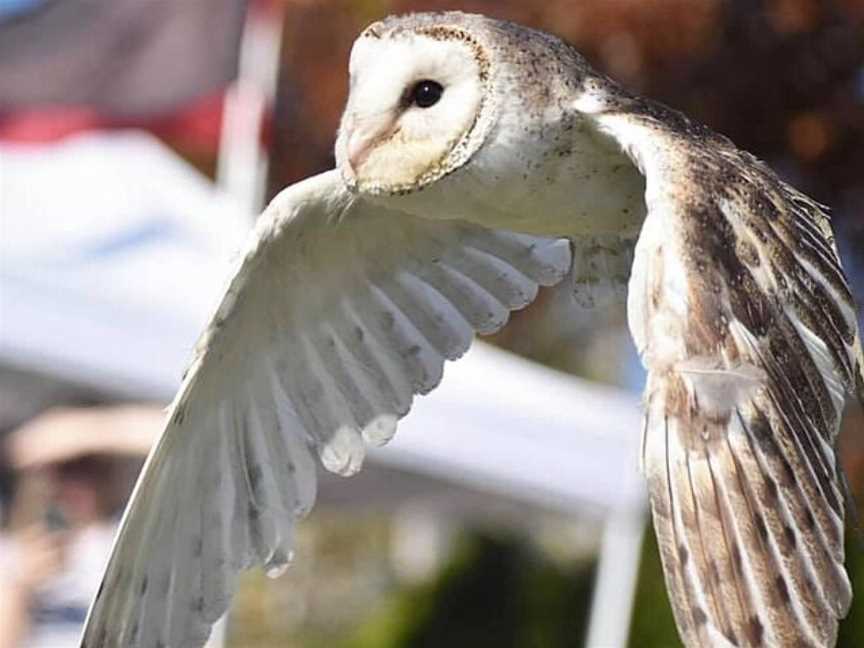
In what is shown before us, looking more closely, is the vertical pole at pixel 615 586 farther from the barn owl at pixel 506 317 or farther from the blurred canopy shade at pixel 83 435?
the barn owl at pixel 506 317

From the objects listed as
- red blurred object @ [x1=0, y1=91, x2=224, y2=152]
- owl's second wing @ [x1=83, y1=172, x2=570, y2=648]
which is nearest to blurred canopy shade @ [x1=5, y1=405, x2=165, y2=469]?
red blurred object @ [x1=0, y1=91, x2=224, y2=152]

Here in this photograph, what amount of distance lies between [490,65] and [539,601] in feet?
20.5

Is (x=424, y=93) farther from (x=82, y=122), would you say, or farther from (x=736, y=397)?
(x=82, y=122)

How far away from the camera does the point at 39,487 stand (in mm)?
4832

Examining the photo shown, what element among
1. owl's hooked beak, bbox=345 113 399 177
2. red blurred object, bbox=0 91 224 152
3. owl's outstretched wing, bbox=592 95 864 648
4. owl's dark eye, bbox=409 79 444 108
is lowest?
owl's outstretched wing, bbox=592 95 864 648

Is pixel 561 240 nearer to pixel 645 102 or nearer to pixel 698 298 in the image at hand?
pixel 645 102

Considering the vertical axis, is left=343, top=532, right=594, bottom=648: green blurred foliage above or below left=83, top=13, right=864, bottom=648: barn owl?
above

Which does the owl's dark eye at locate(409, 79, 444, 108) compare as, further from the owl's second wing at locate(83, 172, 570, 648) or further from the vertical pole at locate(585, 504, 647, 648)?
the vertical pole at locate(585, 504, 647, 648)

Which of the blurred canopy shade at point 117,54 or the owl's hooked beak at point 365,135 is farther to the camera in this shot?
the blurred canopy shade at point 117,54

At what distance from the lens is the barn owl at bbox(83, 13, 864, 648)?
7.86 feet

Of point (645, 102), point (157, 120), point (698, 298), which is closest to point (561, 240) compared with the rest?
point (645, 102)

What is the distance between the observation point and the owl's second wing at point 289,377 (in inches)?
127

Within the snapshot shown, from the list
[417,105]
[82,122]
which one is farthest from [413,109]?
[82,122]

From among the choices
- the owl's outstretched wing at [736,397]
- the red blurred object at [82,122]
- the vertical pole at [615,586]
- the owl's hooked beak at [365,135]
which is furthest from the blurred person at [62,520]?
the owl's outstretched wing at [736,397]
